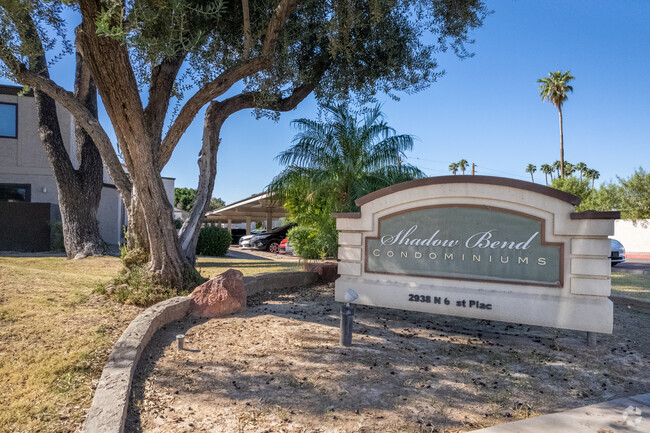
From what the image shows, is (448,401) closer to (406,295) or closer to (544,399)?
(544,399)

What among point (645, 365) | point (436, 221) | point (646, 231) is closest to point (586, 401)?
point (645, 365)

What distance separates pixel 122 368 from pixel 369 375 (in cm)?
226

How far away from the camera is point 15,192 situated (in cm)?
1791

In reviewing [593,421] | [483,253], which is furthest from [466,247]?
[593,421]

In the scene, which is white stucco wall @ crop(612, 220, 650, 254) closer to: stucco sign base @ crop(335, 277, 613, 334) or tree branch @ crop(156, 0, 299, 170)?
stucco sign base @ crop(335, 277, 613, 334)

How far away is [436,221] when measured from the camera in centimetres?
632

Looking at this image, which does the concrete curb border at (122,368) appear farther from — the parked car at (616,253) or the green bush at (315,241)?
the parked car at (616,253)

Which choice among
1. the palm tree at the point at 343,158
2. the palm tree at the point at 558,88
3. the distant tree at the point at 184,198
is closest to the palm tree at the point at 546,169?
the palm tree at the point at 558,88

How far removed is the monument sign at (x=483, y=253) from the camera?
5.43 meters

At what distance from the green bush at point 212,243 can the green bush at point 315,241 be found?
6082 mm

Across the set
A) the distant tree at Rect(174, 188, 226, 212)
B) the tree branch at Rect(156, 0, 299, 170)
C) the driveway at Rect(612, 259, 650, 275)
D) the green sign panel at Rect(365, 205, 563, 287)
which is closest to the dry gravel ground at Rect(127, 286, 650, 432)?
the green sign panel at Rect(365, 205, 563, 287)

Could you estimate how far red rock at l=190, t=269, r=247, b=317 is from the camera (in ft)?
21.2

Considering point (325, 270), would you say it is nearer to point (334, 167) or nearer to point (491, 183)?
point (334, 167)

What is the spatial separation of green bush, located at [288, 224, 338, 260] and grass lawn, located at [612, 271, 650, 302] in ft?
20.4
